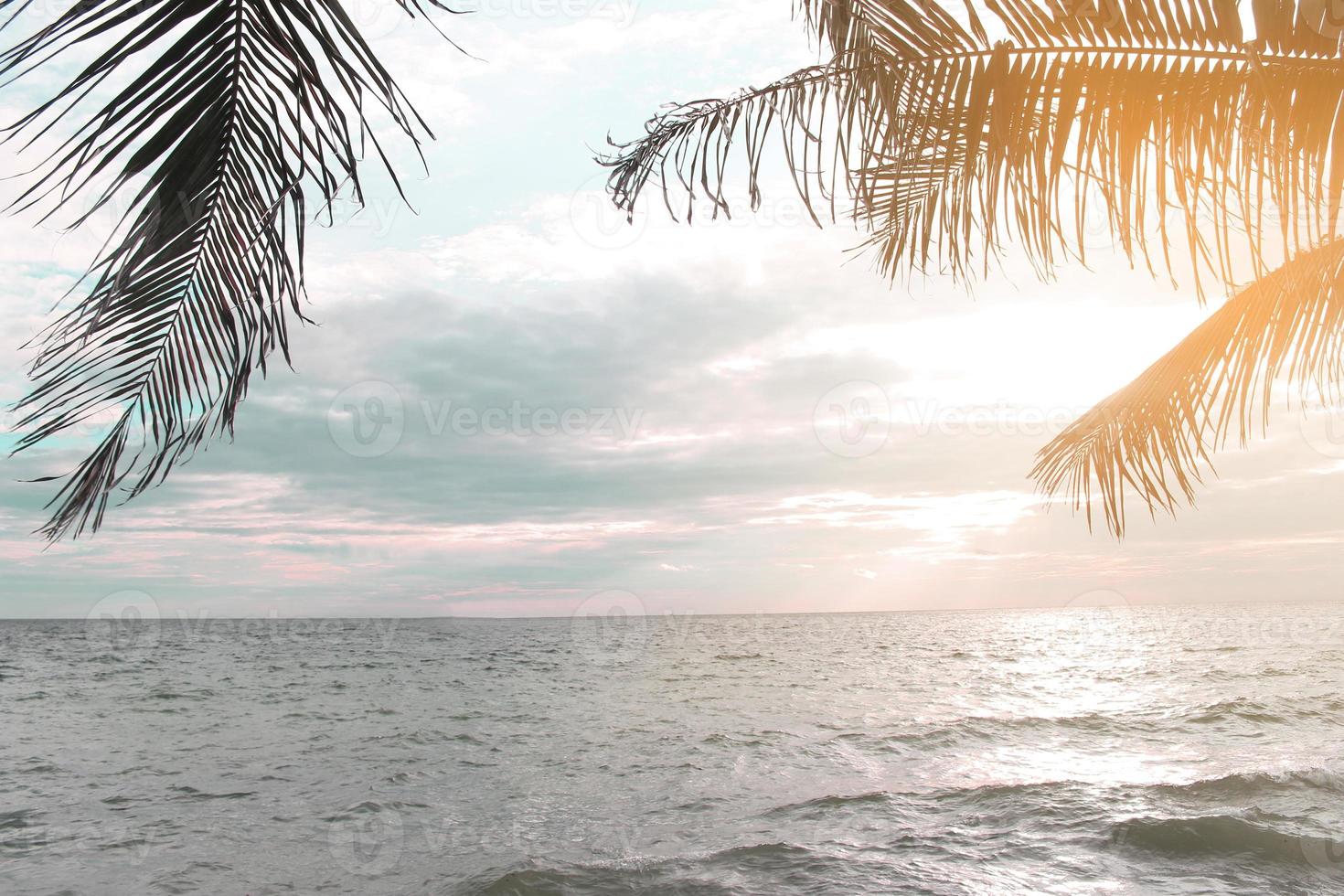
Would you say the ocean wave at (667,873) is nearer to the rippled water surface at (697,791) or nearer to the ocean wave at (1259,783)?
the rippled water surface at (697,791)

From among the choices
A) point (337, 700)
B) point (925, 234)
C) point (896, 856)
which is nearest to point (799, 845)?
point (896, 856)

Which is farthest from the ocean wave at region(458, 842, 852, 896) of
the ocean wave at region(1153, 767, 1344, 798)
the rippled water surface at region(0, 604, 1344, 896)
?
the ocean wave at region(1153, 767, 1344, 798)

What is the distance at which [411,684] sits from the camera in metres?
25.1

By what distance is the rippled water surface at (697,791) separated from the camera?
6.70 meters

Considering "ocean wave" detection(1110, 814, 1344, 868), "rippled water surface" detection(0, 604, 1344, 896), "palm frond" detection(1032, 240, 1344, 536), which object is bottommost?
"rippled water surface" detection(0, 604, 1344, 896)

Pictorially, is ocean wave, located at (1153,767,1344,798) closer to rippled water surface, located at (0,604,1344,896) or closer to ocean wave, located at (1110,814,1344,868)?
rippled water surface, located at (0,604,1344,896)

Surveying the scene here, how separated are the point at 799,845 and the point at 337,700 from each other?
55.6 ft

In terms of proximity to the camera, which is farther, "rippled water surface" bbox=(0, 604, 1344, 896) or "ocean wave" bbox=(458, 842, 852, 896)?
"rippled water surface" bbox=(0, 604, 1344, 896)

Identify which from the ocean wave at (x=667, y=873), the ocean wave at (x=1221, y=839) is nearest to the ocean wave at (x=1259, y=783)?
the ocean wave at (x=1221, y=839)

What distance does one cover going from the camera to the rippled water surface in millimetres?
6695

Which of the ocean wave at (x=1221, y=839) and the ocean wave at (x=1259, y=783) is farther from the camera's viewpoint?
the ocean wave at (x=1259, y=783)

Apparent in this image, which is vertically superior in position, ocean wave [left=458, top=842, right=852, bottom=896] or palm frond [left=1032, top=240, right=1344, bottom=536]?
palm frond [left=1032, top=240, right=1344, bottom=536]

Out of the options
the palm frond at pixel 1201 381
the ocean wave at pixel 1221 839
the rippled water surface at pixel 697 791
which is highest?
the palm frond at pixel 1201 381

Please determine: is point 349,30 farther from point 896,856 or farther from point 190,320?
point 896,856
